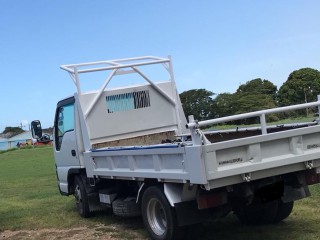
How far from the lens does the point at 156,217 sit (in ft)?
23.5

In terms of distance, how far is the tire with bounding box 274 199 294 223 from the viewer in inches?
299

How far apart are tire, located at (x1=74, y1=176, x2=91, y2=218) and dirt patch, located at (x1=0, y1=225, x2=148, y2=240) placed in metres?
A: 0.75

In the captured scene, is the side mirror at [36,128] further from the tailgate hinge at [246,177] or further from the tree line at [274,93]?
the tree line at [274,93]

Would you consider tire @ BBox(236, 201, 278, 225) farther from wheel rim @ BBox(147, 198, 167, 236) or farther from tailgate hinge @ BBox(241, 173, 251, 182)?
tailgate hinge @ BBox(241, 173, 251, 182)

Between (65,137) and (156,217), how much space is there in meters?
3.67

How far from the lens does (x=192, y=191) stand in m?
6.29

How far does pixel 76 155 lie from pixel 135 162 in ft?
8.63

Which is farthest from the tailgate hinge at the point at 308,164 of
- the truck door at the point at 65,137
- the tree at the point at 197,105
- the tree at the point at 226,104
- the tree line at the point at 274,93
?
the tree line at the point at 274,93

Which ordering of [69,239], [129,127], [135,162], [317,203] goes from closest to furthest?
[135,162] < [69,239] < [317,203] < [129,127]

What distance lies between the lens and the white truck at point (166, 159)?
575cm

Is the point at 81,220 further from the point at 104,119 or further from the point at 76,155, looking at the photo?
the point at 104,119

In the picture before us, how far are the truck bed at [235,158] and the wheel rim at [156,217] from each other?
0.50 meters

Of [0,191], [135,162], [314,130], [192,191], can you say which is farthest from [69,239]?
[0,191]

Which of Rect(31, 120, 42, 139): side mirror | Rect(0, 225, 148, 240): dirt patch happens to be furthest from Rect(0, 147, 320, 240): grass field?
Rect(31, 120, 42, 139): side mirror
